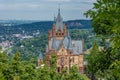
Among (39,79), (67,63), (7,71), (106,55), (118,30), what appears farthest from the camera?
(67,63)

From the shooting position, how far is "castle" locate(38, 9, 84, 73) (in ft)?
255

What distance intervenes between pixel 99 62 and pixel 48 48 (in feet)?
202

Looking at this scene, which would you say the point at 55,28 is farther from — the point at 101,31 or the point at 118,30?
the point at 118,30

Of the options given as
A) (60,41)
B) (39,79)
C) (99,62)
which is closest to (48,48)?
(60,41)

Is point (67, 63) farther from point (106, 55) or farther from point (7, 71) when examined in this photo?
point (106, 55)

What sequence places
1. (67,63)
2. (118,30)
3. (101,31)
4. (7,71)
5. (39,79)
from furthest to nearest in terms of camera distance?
(67,63) → (39,79) → (7,71) → (101,31) → (118,30)

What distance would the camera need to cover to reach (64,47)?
7856cm

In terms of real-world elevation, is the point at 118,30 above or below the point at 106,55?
above

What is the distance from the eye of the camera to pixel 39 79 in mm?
31688

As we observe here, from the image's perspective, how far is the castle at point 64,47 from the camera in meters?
77.6

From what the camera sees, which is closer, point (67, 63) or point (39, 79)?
point (39, 79)

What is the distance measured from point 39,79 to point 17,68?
76.4 inches

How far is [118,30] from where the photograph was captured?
8258 millimetres

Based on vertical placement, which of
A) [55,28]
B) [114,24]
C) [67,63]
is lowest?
[67,63]
